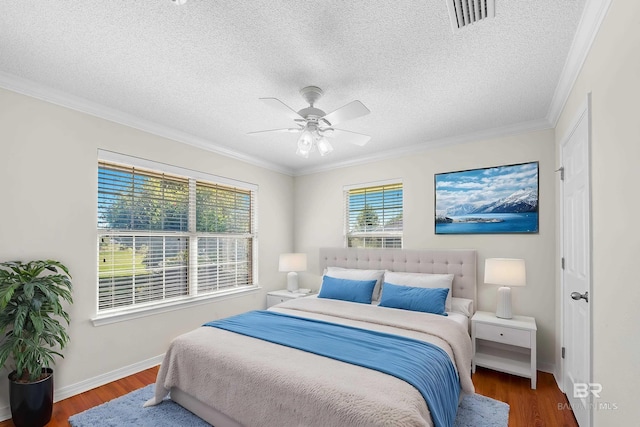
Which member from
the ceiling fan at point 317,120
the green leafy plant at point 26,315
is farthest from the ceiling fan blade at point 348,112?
the green leafy plant at point 26,315

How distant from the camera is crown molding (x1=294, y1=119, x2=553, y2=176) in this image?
3309mm

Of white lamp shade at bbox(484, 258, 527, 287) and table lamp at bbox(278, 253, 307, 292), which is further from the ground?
white lamp shade at bbox(484, 258, 527, 287)

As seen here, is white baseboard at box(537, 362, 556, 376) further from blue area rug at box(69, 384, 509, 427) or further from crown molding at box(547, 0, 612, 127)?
crown molding at box(547, 0, 612, 127)

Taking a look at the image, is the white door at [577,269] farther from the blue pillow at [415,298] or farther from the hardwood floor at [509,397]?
the blue pillow at [415,298]

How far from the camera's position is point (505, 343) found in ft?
10.0

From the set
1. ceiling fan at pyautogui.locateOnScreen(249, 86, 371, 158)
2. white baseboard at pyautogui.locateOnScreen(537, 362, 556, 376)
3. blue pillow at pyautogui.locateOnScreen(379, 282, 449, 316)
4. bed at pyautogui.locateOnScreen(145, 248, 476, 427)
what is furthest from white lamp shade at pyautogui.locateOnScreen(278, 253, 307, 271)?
white baseboard at pyautogui.locateOnScreen(537, 362, 556, 376)

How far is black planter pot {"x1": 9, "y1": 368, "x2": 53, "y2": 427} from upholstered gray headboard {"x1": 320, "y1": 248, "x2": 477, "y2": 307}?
3.33 meters

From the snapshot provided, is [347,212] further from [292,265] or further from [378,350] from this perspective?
[378,350]

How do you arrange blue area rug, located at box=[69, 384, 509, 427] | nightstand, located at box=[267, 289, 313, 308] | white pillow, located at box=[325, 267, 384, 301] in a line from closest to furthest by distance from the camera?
blue area rug, located at box=[69, 384, 509, 427] → white pillow, located at box=[325, 267, 384, 301] → nightstand, located at box=[267, 289, 313, 308]

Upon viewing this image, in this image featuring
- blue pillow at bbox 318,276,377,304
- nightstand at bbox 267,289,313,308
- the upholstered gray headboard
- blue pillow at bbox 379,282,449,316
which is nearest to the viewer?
blue pillow at bbox 379,282,449,316

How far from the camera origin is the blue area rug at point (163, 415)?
89.4 inches

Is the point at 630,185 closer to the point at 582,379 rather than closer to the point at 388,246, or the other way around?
the point at 582,379

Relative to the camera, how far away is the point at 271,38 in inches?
76.7

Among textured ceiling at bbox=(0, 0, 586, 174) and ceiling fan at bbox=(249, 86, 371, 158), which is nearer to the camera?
textured ceiling at bbox=(0, 0, 586, 174)
